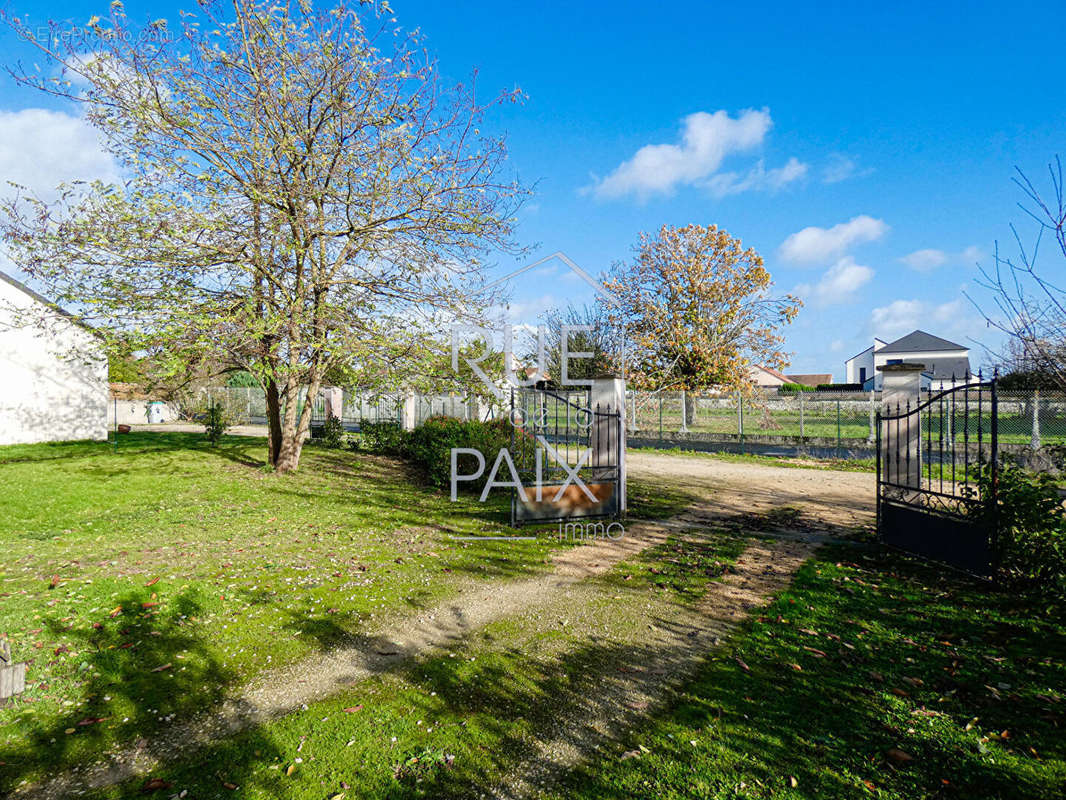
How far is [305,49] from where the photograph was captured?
973 cm

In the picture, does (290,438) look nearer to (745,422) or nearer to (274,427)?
(274,427)

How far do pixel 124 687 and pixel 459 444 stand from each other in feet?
27.0

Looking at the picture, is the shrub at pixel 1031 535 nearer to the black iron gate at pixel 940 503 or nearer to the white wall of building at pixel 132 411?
the black iron gate at pixel 940 503

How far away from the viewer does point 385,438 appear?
16.2 m

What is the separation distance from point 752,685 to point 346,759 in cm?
258

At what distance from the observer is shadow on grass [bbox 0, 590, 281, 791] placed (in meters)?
2.93

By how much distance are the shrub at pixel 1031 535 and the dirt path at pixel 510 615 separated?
1.97 metres


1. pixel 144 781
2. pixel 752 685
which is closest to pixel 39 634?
pixel 144 781

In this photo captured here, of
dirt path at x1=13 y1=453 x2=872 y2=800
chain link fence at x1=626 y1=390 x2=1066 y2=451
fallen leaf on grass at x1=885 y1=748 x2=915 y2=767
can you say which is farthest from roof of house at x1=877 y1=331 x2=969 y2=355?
fallen leaf on grass at x1=885 y1=748 x2=915 y2=767

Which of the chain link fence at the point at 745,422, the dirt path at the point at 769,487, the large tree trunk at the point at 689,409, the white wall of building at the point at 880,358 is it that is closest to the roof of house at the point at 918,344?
the white wall of building at the point at 880,358

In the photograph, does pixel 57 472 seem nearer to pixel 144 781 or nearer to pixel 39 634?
pixel 39 634

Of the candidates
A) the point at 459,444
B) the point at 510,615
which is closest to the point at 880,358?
the point at 459,444

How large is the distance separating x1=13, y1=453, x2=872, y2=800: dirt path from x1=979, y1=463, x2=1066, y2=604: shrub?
197 cm

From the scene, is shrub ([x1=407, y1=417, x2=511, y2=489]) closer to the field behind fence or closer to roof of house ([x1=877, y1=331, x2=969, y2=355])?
the field behind fence
